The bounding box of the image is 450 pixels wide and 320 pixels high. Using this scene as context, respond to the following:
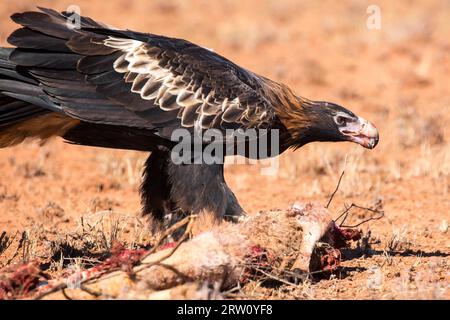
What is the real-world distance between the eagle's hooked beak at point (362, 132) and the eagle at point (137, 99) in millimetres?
19

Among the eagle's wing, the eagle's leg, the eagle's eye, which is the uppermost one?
the eagle's wing

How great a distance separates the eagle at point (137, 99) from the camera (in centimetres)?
680

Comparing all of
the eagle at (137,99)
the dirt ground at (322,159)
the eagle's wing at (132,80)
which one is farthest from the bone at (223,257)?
the eagle's wing at (132,80)

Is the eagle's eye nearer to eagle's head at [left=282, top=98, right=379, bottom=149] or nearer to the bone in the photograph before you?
eagle's head at [left=282, top=98, right=379, bottom=149]

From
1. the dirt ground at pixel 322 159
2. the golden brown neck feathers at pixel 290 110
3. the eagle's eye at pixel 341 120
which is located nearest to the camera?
the dirt ground at pixel 322 159

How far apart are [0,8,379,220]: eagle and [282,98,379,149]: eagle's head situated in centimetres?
3

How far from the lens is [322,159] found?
10172 millimetres

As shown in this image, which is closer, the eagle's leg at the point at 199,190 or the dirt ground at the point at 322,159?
the eagle's leg at the point at 199,190

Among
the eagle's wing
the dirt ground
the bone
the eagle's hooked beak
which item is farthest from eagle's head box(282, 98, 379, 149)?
the bone

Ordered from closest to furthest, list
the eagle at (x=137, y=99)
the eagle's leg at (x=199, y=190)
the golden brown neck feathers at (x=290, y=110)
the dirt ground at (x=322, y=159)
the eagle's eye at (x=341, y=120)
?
the eagle's leg at (x=199, y=190) → the eagle at (x=137, y=99) → the dirt ground at (x=322, y=159) → the golden brown neck feathers at (x=290, y=110) → the eagle's eye at (x=341, y=120)

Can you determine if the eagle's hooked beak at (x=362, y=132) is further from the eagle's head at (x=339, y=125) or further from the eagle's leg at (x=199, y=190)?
the eagle's leg at (x=199, y=190)

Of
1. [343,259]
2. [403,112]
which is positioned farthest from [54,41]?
[403,112]

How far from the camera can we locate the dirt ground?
6.93m
